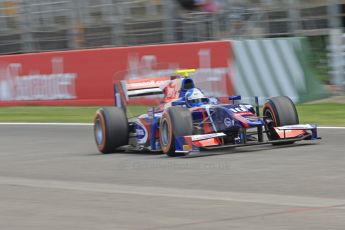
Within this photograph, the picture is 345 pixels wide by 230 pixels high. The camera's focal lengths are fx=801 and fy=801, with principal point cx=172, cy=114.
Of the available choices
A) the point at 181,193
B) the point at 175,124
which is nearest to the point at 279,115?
the point at 175,124

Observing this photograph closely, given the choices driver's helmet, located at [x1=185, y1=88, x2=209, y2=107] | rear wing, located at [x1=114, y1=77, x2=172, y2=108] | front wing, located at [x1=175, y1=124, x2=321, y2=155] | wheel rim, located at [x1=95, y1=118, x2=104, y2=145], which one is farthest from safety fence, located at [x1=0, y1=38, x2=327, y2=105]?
front wing, located at [x1=175, y1=124, x2=321, y2=155]

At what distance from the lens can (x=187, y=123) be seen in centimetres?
996

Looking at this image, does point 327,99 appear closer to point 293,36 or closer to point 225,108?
point 293,36

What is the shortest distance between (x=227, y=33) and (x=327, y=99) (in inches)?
123

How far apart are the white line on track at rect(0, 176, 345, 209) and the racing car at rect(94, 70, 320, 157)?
6.13 ft

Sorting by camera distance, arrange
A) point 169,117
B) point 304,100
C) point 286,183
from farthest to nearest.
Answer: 1. point 304,100
2. point 169,117
3. point 286,183

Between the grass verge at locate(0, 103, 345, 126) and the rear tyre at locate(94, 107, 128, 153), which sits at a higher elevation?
the rear tyre at locate(94, 107, 128, 153)

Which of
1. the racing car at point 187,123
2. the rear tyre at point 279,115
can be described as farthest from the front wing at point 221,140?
the rear tyre at point 279,115

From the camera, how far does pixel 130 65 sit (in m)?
18.9

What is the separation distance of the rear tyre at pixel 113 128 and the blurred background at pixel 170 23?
729 centimetres

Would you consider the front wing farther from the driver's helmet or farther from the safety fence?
the safety fence

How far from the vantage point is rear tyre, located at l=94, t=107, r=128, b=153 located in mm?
11148

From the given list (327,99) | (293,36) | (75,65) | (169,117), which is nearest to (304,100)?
(327,99)

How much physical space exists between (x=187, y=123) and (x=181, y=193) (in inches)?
103
